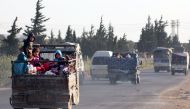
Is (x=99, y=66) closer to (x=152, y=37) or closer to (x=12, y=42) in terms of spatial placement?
(x=12, y=42)

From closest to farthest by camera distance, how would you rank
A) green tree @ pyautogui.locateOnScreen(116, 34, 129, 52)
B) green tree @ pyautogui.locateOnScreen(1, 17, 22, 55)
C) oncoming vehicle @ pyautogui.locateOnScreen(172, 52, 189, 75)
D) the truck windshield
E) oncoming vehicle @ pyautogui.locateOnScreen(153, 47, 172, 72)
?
the truck windshield < green tree @ pyautogui.locateOnScreen(1, 17, 22, 55) < oncoming vehicle @ pyautogui.locateOnScreen(172, 52, 189, 75) < oncoming vehicle @ pyautogui.locateOnScreen(153, 47, 172, 72) < green tree @ pyautogui.locateOnScreen(116, 34, 129, 52)

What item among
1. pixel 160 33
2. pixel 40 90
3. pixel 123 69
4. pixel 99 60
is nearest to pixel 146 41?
pixel 160 33

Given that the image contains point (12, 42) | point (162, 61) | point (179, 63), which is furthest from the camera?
point (162, 61)

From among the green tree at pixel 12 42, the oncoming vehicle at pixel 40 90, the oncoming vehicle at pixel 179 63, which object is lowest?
the oncoming vehicle at pixel 40 90

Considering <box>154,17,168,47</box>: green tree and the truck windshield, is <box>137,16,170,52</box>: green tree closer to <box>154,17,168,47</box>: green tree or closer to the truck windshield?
<box>154,17,168,47</box>: green tree

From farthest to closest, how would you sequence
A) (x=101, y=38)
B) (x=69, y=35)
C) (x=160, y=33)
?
(x=160, y=33) < (x=101, y=38) < (x=69, y=35)

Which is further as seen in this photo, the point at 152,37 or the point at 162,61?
the point at 152,37

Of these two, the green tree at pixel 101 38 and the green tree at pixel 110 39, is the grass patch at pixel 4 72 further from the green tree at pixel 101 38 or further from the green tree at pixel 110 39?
the green tree at pixel 110 39

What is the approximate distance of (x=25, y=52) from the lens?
57.2 ft

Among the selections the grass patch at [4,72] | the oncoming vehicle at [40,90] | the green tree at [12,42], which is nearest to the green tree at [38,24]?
the green tree at [12,42]

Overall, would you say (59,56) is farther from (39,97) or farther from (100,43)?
(100,43)

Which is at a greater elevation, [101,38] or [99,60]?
[101,38]

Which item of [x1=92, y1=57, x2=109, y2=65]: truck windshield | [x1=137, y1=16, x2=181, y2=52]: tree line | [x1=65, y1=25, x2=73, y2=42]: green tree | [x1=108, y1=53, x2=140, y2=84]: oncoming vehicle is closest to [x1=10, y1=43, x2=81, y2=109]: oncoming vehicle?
[x1=108, y1=53, x2=140, y2=84]: oncoming vehicle

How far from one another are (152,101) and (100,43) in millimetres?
62973
